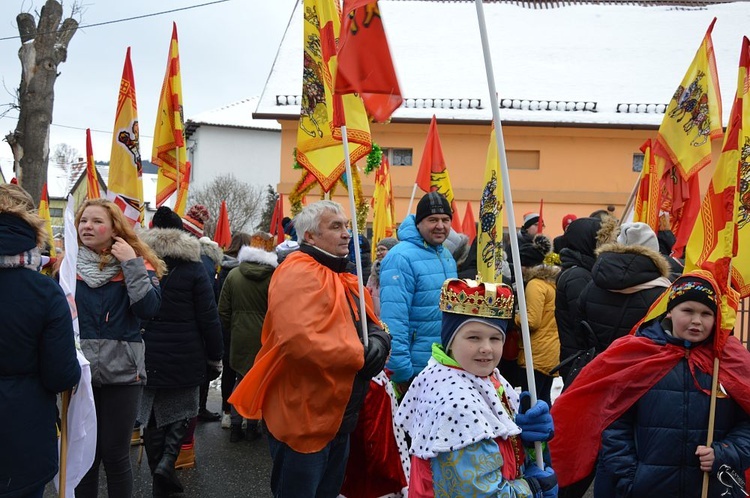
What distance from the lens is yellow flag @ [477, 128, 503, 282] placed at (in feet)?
14.6

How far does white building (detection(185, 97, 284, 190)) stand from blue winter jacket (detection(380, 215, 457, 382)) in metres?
33.7

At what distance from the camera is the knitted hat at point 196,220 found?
23.0ft

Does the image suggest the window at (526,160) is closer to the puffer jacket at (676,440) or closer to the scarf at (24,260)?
the puffer jacket at (676,440)

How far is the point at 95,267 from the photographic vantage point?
438cm

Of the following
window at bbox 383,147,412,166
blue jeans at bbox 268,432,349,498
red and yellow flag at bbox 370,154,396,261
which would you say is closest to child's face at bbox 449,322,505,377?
blue jeans at bbox 268,432,349,498

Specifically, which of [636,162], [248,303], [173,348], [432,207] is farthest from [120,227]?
[636,162]

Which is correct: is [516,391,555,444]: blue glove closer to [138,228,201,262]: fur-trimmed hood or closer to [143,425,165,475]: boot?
[138,228,201,262]: fur-trimmed hood

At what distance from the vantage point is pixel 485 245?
4.53 metres

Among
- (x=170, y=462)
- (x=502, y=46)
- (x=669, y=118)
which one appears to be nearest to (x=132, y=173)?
(x=170, y=462)

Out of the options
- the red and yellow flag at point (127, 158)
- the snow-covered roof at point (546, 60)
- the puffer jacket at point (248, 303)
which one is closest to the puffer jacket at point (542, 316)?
the puffer jacket at point (248, 303)

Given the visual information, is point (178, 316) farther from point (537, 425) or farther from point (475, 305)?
point (537, 425)

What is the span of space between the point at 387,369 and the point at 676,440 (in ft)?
6.36

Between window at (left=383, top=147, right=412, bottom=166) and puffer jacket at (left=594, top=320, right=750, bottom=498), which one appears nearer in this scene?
puffer jacket at (left=594, top=320, right=750, bottom=498)

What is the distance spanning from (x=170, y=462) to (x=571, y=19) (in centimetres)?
2312
